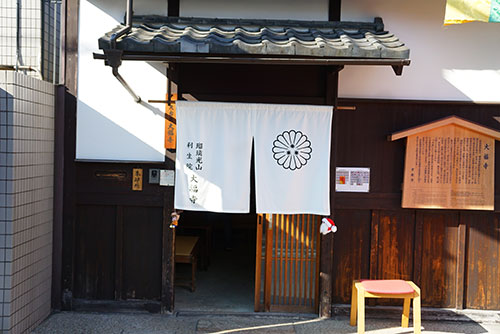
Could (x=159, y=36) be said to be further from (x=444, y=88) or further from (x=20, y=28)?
(x=444, y=88)

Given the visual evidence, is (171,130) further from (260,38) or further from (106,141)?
(260,38)

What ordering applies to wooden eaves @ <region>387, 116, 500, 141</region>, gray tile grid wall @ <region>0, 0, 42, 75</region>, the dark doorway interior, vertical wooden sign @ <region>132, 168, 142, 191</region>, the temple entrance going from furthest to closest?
the dark doorway interior < gray tile grid wall @ <region>0, 0, 42, 75</region> < the temple entrance < vertical wooden sign @ <region>132, 168, 142, 191</region> < wooden eaves @ <region>387, 116, 500, 141</region>

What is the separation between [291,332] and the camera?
6156 mm

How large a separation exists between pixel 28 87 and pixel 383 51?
437 centimetres

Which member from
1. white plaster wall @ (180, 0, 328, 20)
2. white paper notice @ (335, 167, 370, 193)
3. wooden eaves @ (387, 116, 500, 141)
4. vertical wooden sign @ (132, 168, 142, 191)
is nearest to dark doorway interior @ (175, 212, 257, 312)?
vertical wooden sign @ (132, 168, 142, 191)

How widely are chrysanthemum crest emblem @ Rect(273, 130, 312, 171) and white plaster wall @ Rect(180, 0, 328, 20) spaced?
1.76 metres

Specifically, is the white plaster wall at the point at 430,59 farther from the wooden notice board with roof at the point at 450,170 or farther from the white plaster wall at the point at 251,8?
the wooden notice board with roof at the point at 450,170

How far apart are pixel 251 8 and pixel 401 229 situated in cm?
388

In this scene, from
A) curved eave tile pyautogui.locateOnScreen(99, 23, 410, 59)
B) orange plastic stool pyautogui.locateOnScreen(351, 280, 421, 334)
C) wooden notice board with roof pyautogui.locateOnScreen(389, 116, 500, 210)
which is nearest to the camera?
curved eave tile pyautogui.locateOnScreen(99, 23, 410, 59)

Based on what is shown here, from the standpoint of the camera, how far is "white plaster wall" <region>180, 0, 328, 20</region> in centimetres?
653

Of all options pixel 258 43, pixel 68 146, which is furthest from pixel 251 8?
pixel 68 146

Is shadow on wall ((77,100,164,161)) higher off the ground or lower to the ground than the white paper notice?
higher

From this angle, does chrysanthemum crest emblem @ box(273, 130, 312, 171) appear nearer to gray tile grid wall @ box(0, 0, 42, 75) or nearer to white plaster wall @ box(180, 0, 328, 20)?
white plaster wall @ box(180, 0, 328, 20)

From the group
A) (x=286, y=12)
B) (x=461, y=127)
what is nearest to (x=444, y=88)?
(x=461, y=127)
